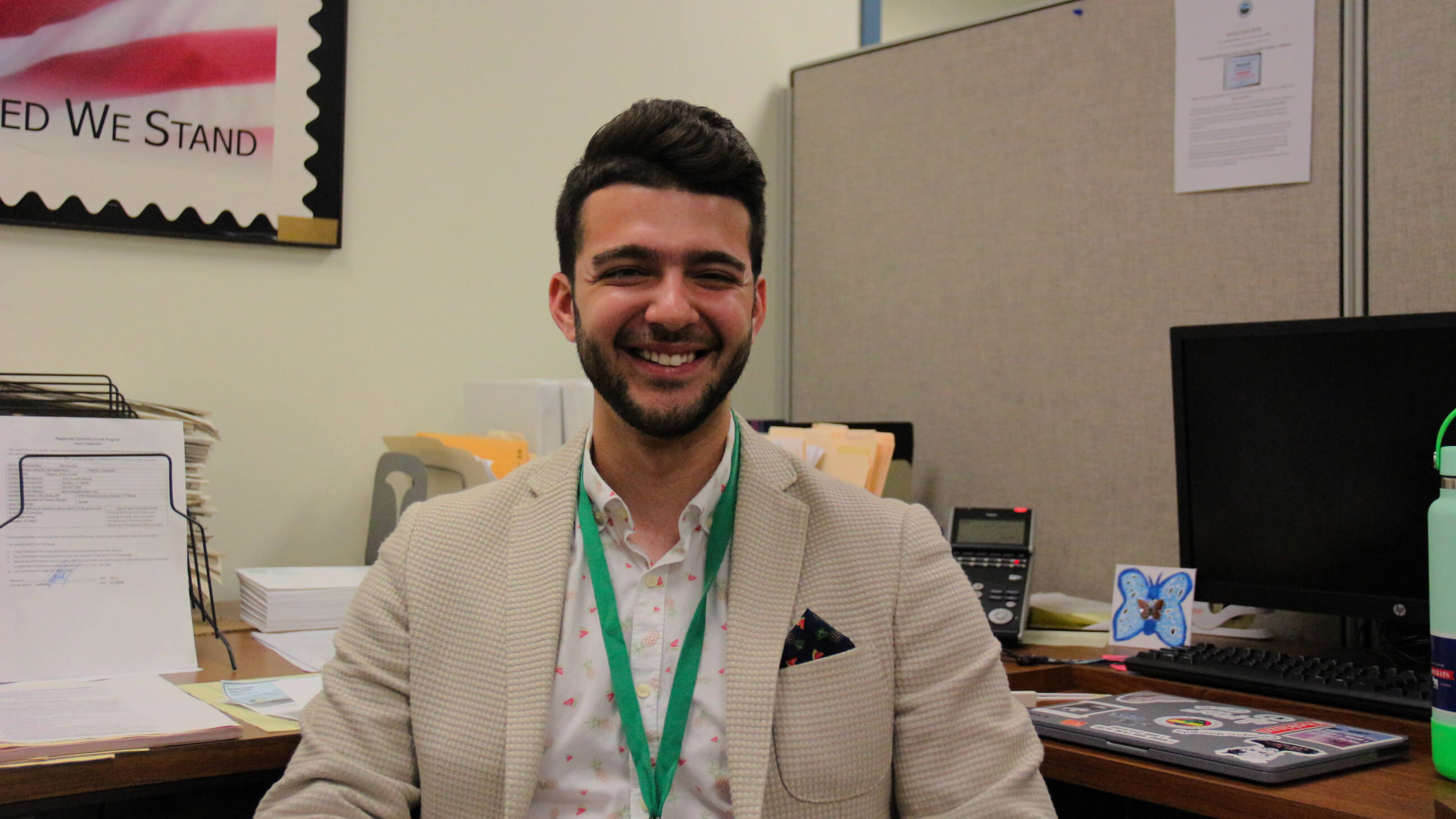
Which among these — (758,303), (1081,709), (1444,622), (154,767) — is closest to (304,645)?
(154,767)

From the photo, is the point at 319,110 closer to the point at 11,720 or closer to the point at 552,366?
the point at 552,366

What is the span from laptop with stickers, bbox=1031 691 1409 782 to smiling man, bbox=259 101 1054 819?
0.48ft

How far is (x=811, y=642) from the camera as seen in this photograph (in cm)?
117

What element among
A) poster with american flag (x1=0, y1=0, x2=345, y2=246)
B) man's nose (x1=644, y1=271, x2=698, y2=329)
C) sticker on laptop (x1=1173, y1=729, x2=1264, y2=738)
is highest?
poster with american flag (x1=0, y1=0, x2=345, y2=246)

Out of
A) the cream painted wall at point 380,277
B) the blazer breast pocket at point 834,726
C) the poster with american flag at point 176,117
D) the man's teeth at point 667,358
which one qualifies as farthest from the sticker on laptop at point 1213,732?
the poster with american flag at point 176,117

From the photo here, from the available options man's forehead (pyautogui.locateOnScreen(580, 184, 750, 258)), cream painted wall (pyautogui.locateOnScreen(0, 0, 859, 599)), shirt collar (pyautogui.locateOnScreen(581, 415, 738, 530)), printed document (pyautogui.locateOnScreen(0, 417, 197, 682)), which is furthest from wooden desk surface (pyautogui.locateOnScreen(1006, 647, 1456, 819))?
cream painted wall (pyautogui.locateOnScreen(0, 0, 859, 599))

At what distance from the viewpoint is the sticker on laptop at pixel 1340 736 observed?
1184 millimetres

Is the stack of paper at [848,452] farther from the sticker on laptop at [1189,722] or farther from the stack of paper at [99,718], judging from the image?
the stack of paper at [99,718]

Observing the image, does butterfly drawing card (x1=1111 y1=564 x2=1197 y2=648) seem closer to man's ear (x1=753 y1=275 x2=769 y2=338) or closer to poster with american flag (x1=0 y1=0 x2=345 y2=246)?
man's ear (x1=753 y1=275 x2=769 y2=338)

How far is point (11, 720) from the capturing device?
1169 mm

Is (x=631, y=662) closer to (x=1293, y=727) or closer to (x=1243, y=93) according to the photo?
(x=1293, y=727)

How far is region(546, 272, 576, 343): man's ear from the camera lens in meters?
1.33

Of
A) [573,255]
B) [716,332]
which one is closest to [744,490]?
[716,332]

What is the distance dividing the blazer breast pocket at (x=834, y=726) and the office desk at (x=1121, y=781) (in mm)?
239
